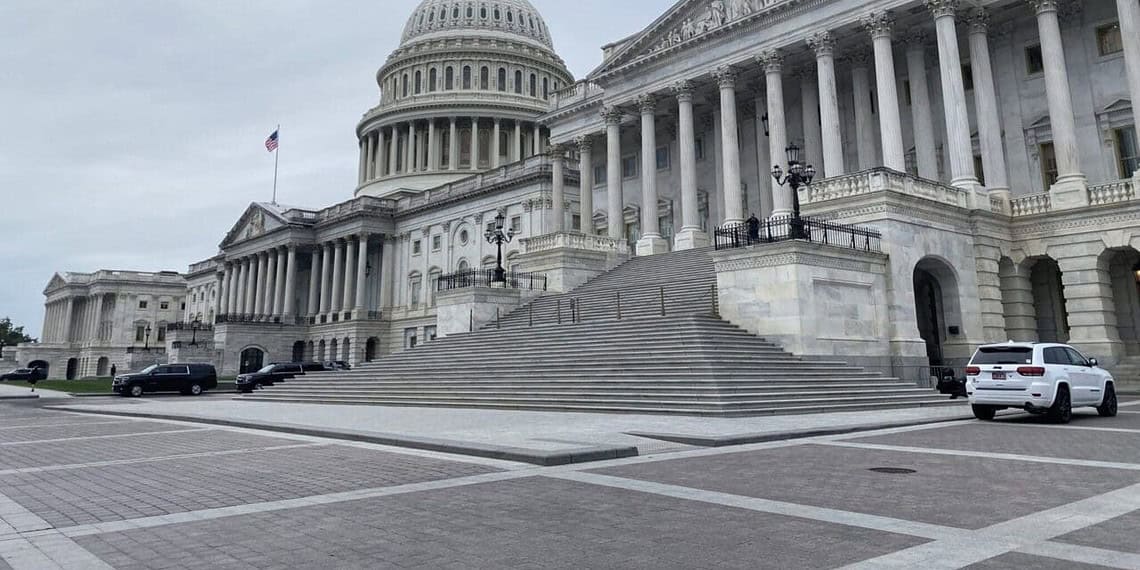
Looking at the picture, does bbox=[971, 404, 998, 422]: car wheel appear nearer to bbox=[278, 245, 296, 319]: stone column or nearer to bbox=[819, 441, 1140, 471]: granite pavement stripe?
bbox=[819, 441, 1140, 471]: granite pavement stripe

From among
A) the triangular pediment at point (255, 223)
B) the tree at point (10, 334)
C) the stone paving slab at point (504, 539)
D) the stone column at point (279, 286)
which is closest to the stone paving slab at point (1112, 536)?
the stone paving slab at point (504, 539)

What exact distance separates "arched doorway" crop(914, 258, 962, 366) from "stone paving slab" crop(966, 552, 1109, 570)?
76.7 ft

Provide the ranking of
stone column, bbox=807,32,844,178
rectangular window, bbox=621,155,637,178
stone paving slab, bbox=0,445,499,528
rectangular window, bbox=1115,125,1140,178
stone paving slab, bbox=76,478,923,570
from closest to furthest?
stone paving slab, bbox=76,478,923,570, stone paving slab, bbox=0,445,499,528, rectangular window, bbox=1115,125,1140,178, stone column, bbox=807,32,844,178, rectangular window, bbox=621,155,637,178

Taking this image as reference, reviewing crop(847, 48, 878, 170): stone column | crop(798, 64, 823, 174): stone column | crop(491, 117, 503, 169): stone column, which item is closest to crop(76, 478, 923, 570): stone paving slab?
crop(847, 48, 878, 170): stone column

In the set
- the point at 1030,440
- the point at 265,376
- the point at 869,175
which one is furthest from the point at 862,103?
the point at 265,376

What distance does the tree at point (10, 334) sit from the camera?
164 metres

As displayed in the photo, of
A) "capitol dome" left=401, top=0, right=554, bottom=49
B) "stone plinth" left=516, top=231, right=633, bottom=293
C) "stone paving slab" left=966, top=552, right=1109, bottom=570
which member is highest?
"capitol dome" left=401, top=0, right=554, bottom=49

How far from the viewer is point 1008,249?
30.3 metres

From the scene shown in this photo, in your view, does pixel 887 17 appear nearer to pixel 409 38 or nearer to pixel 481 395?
pixel 481 395

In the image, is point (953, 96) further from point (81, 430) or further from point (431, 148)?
point (431, 148)

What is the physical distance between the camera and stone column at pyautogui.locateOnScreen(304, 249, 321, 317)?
81.4 m

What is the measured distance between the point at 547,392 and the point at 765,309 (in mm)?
7915

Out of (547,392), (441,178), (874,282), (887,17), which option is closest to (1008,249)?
(874,282)

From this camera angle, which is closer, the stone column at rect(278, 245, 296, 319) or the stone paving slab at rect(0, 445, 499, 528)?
the stone paving slab at rect(0, 445, 499, 528)
